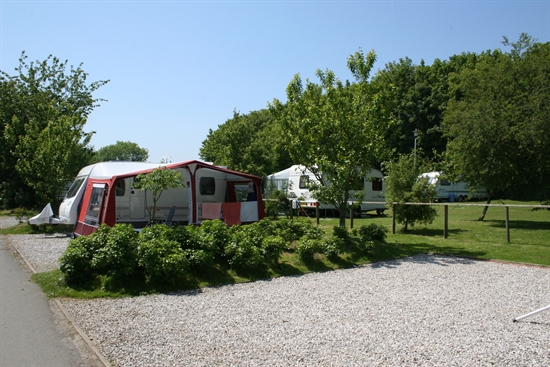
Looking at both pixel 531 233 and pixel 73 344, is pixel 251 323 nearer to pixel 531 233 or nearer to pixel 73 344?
pixel 73 344

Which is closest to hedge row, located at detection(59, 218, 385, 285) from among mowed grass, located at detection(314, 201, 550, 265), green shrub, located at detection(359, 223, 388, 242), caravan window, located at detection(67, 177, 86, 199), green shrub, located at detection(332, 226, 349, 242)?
green shrub, located at detection(332, 226, 349, 242)

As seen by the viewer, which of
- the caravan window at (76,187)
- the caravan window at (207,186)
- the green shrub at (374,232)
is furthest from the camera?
the caravan window at (207,186)

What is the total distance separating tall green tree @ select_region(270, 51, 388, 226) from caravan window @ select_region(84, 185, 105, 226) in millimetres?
5569

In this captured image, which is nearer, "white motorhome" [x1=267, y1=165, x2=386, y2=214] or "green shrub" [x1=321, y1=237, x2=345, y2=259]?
"green shrub" [x1=321, y1=237, x2=345, y2=259]

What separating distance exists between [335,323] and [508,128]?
14780 mm

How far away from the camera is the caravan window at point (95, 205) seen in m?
13.4

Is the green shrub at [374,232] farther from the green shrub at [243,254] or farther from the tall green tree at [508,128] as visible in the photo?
the tall green tree at [508,128]

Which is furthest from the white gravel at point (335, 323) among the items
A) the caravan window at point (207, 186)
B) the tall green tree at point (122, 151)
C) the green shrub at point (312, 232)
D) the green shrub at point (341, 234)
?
the tall green tree at point (122, 151)

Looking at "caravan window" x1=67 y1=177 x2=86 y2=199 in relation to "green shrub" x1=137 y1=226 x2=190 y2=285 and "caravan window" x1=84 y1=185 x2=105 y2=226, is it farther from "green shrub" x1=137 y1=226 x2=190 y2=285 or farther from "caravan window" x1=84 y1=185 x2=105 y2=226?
"green shrub" x1=137 y1=226 x2=190 y2=285

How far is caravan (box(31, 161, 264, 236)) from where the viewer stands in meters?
13.2

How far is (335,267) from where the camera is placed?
31.4 ft

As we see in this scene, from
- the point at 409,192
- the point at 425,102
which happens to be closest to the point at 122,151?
the point at 425,102

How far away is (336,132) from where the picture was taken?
1158 cm

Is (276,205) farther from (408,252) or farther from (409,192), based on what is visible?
(408,252)
